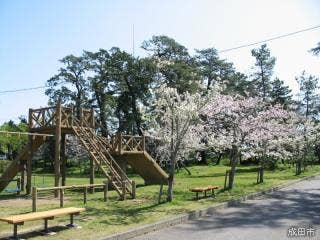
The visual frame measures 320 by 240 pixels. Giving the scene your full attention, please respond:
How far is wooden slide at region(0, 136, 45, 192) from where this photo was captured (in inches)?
874

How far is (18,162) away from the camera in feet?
74.6

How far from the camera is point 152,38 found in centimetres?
5344

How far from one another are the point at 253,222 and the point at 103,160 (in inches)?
350

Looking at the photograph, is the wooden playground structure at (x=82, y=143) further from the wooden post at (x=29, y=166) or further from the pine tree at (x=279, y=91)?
the pine tree at (x=279, y=91)

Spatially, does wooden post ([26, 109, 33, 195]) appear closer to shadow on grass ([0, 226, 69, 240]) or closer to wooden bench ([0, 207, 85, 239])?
wooden bench ([0, 207, 85, 239])

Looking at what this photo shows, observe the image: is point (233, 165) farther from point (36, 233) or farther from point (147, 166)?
point (36, 233)

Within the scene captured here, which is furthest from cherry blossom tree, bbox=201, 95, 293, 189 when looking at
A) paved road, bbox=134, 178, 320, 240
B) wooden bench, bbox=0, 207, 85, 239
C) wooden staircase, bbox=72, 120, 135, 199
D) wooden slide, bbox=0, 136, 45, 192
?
wooden bench, bbox=0, 207, 85, 239

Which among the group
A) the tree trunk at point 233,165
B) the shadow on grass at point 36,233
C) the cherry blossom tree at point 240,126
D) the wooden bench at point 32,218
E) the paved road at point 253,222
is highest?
the cherry blossom tree at point 240,126

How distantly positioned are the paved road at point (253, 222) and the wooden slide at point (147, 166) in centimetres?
859

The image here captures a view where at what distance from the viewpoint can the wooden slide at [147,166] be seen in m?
26.2

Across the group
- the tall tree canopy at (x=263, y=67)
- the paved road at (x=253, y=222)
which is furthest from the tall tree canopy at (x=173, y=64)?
the paved road at (x=253, y=222)

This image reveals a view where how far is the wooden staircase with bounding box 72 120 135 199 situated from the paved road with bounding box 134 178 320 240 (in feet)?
15.1

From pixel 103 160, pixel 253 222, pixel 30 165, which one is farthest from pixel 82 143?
pixel 253 222

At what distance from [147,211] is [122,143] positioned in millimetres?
10204
